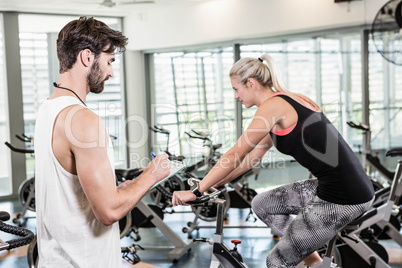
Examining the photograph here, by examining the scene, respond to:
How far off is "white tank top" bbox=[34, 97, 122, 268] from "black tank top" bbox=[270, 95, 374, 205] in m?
1.02

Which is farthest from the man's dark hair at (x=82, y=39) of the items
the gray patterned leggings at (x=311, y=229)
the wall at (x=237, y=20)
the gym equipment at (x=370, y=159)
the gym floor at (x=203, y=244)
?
the wall at (x=237, y=20)

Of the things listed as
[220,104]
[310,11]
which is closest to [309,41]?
[310,11]

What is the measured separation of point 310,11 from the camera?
19.0 feet

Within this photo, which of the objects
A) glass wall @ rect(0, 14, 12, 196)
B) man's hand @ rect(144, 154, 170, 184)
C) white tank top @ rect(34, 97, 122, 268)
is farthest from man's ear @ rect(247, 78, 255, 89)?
glass wall @ rect(0, 14, 12, 196)

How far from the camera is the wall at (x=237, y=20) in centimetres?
559

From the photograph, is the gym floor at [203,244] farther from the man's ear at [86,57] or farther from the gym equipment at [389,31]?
the man's ear at [86,57]

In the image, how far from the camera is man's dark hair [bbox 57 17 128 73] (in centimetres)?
138

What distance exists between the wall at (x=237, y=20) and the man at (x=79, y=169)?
4471 millimetres

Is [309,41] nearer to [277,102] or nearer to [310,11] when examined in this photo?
[310,11]

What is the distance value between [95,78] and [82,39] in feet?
0.37

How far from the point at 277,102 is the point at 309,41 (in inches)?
171

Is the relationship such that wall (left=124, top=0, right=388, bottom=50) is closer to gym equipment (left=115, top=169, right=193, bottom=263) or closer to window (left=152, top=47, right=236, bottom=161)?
window (left=152, top=47, right=236, bottom=161)

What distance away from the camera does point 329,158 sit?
2.14m

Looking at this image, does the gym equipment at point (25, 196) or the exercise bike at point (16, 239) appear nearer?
→ the exercise bike at point (16, 239)
